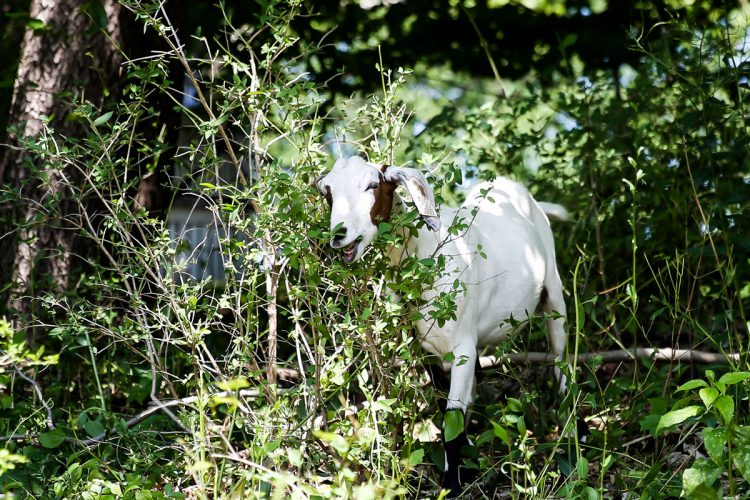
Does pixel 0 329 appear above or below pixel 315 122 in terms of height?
below

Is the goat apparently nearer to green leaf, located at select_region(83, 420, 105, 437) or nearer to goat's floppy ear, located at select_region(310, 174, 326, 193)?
goat's floppy ear, located at select_region(310, 174, 326, 193)

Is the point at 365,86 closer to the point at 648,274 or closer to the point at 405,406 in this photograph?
the point at 648,274

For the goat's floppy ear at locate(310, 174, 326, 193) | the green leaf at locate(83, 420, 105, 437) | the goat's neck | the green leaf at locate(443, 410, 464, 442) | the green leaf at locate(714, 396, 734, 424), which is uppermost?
the goat's floppy ear at locate(310, 174, 326, 193)

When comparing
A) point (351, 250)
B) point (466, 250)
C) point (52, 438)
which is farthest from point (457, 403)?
point (52, 438)

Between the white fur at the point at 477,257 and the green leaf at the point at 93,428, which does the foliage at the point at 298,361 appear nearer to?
the green leaf at the point at 93,428

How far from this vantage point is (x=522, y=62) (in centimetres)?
798

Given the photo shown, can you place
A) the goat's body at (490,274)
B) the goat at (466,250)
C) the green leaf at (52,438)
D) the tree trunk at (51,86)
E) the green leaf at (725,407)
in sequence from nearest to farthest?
the green leaf at (725,407) < the goat at (466,250) < the green leaf at (52,438) < the goat's body at (490,274) < the tree trunk at (51,86)

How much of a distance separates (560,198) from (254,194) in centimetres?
298

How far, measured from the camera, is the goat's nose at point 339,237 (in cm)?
362

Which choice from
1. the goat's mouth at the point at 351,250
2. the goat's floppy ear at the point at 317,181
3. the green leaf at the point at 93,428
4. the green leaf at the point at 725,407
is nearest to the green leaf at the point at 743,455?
the green leaf at the point at 725,407

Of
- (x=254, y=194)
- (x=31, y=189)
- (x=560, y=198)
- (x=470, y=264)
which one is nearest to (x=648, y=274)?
(x=560, y=198)

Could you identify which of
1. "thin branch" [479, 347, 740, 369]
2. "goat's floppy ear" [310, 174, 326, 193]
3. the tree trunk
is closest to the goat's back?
"thin branch" [479, 347, 740, 369]

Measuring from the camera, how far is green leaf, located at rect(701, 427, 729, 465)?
3.33 m

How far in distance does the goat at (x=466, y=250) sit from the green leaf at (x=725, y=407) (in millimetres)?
869
